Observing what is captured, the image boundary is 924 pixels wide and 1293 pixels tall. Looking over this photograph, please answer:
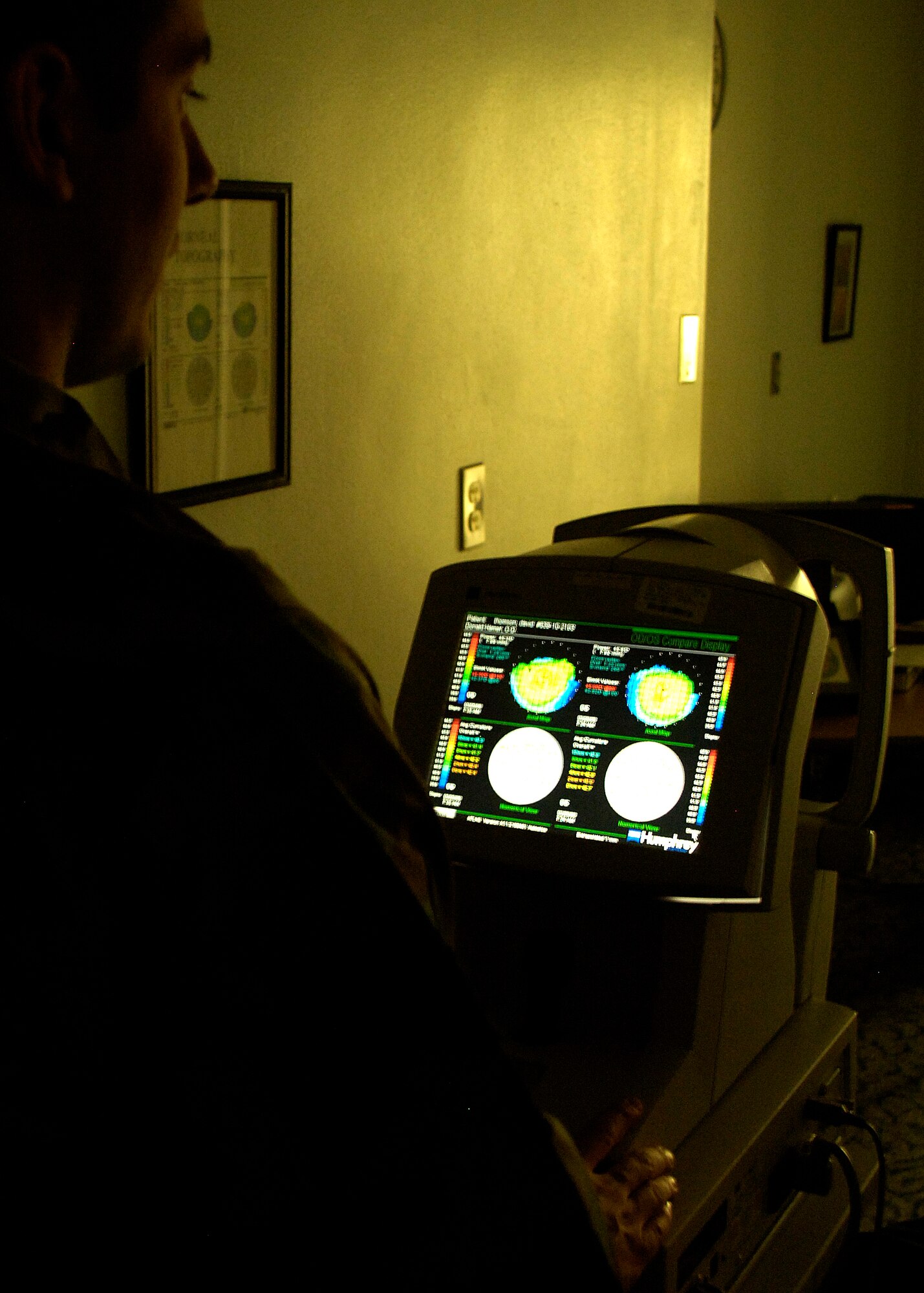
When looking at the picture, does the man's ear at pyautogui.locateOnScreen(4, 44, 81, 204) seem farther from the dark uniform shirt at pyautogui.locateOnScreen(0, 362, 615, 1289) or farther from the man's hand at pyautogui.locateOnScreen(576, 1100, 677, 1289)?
the man's hand at pyautogui.locateOnScreen(576, 1100, 677, 1289)

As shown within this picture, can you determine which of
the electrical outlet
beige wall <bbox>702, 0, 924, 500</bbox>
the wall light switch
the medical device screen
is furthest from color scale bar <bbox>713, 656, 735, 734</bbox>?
beige wall <bbox>702, 0, 924, 500</bbox>

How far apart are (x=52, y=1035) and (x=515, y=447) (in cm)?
205

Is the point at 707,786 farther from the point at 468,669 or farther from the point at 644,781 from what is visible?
the point at 468,669

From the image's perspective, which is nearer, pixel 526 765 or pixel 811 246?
pixel 526 765

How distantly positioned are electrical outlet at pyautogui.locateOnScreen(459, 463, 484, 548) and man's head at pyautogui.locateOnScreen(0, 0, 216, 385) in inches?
65.2

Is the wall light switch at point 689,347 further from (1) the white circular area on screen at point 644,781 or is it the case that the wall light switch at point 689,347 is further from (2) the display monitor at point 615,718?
(1) the white circular area on screen at point 644,781

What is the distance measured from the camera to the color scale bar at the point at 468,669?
1377mm

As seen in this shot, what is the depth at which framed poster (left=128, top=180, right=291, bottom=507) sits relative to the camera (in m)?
1.60

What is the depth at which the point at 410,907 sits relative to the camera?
573 millimetres

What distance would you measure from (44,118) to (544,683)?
82 cm

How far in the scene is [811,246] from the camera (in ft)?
16.4

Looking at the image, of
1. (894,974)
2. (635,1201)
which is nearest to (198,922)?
(635,1201)

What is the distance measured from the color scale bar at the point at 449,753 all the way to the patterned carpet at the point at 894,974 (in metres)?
1.05

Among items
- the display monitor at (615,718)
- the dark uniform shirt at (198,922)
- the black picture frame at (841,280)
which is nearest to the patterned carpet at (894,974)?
the display monitor at (615,718)
